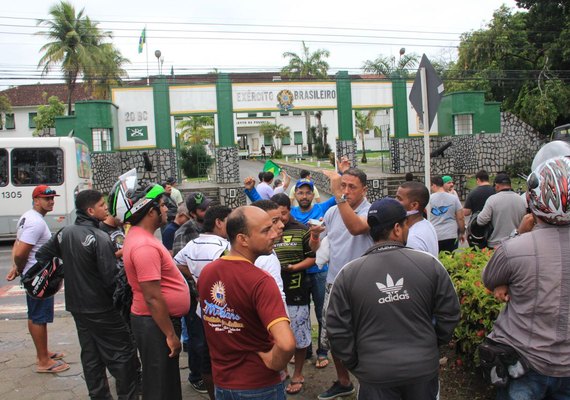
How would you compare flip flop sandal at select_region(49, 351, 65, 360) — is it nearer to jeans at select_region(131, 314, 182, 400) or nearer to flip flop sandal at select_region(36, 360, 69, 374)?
flip flop sandal at select_region(36, 360, 69, 374)

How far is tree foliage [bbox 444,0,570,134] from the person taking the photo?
2644 cm

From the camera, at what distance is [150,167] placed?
72.5ft

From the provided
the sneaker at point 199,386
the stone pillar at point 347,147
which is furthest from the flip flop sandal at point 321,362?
the stone pillar at point 347,147

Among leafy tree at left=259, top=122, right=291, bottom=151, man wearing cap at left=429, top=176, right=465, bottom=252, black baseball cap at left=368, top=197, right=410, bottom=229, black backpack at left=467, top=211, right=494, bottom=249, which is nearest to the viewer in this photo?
black baseball cap at left=368, top=197, right=410, bottom=229

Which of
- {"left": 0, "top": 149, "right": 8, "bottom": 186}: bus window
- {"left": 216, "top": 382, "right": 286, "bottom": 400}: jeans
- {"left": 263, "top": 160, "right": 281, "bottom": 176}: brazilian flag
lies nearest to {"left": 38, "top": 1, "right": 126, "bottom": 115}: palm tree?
{"left": 0, "top": 149, "right": 8, "bottom": 186}: bus window

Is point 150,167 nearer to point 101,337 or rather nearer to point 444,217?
point 444,217

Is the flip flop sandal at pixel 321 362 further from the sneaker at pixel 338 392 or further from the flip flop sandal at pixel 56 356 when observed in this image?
the flip flop sandal at pixel 56 356

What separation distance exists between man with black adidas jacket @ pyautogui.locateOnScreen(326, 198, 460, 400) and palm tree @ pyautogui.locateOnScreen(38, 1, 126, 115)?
35.5 meters

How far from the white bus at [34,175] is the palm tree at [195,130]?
3426 cm

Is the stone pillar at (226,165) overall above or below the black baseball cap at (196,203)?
above

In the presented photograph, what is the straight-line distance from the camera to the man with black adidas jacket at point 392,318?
260cm

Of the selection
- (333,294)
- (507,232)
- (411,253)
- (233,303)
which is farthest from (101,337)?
(507,232)

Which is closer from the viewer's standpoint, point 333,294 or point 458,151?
point 333,294

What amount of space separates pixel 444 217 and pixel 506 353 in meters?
4.63
